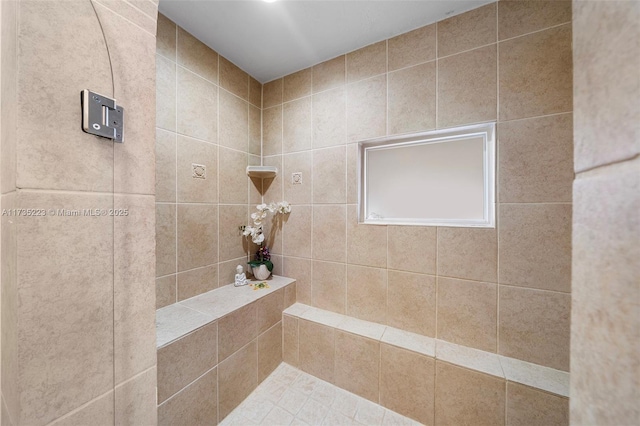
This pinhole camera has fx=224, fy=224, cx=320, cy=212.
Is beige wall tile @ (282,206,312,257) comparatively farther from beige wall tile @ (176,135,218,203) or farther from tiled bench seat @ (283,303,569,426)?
beige wall tile @ (176,135,218,203)

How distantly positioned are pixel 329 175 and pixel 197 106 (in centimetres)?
94

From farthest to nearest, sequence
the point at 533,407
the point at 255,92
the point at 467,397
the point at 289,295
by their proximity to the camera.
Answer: the point at 255,92 → the point at 289,295 → the point at 467,397 → the point at 533,407

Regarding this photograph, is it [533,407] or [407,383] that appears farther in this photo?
[407,383]

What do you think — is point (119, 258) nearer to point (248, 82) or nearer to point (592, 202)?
point (592, 202)

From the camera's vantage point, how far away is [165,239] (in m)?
1.25

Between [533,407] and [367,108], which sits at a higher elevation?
[367,108]

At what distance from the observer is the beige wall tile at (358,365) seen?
1.25m

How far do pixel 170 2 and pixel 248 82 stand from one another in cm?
62

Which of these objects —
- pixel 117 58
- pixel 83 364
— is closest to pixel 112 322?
pixel 83 364

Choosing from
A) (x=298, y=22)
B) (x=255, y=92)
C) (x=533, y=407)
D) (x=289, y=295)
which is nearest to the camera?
(x=533, y=407)

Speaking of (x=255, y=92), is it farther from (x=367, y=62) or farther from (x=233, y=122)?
(x=367, y=62)

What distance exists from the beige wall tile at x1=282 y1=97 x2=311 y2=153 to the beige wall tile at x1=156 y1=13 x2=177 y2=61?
0.74 metres

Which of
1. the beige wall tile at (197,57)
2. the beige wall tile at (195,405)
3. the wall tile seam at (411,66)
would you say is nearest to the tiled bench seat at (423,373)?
the beige wall tile at (195,405)

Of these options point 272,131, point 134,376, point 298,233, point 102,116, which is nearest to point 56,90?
point 102,116
